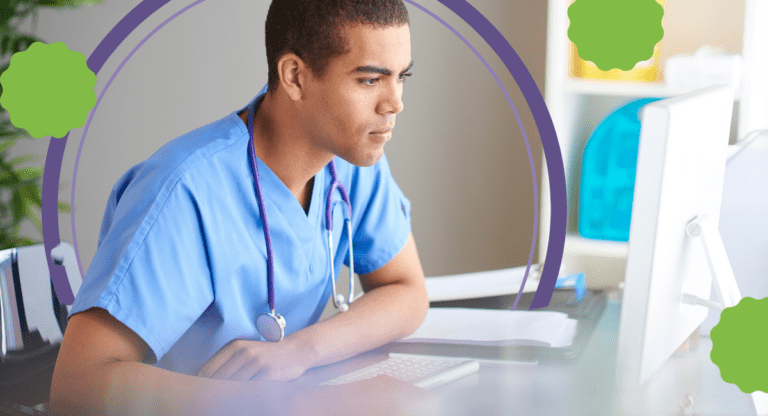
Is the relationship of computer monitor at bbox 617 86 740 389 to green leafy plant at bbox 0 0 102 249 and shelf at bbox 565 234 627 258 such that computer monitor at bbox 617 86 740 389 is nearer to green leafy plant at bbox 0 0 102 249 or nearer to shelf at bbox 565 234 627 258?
shelf at bbox 565 234 627 258

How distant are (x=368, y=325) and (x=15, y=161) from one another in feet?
3.42

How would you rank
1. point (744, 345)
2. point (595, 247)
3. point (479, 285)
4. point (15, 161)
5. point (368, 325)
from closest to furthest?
point (744, 345) → point (368, 325) → point (479, 285) → point (15, 161) → point (595, 247)

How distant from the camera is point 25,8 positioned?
142 centimetres

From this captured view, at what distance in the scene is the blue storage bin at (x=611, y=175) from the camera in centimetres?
154

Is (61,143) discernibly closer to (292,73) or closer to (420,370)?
(292,73)

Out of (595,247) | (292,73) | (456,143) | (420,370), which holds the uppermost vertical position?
(292,73)

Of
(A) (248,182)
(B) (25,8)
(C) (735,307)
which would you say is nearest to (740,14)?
(C) (735,307)

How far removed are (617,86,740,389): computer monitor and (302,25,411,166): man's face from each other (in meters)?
0.28

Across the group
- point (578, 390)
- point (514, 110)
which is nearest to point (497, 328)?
point (578, 390)

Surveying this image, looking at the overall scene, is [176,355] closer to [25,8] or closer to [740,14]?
[25,8]

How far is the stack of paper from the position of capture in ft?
2.77

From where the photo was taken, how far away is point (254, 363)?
0.74m

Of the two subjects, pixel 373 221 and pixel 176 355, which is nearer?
pixel 176 355

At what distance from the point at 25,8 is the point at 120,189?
0.87 metres
